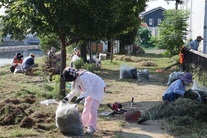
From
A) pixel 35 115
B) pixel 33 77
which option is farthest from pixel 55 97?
pixel 33 77

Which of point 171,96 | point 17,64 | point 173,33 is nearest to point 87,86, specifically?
point 171,96

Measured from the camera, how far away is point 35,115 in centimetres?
859

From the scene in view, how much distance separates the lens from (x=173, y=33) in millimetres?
22625

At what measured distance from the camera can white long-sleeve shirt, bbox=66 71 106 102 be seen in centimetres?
743

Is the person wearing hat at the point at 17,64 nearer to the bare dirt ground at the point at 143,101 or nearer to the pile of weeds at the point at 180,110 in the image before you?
the bare dirt ground at the point at 143,101

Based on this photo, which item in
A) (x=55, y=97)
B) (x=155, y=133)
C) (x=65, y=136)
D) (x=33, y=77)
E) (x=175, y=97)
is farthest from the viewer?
(x=33, y=77)

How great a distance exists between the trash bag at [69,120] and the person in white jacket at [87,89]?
0.65 ft

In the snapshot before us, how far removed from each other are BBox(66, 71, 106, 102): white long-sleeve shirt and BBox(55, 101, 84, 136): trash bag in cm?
27

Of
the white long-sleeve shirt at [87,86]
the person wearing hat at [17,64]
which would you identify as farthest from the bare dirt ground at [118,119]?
the person wearing hat at [17,64]

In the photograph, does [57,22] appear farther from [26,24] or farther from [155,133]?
[155,133]

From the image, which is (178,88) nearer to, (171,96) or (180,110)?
(171,96)

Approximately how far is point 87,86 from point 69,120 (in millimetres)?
730

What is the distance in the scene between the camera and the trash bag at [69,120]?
7336 mm

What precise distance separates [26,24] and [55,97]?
249 cm
